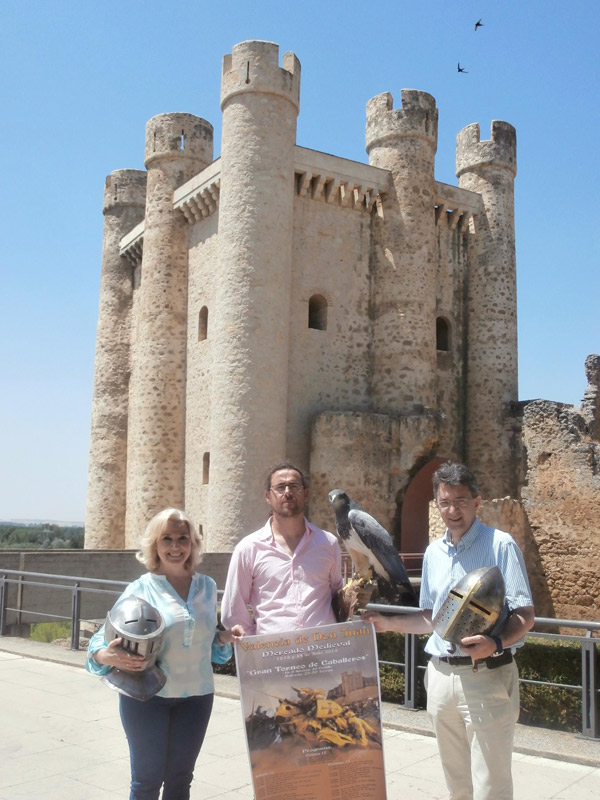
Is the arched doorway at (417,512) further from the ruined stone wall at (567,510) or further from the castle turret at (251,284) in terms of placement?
the castle turret at (251,284)

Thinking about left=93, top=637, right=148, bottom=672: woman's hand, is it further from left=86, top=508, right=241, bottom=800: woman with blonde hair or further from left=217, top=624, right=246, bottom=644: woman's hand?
left=217, top=624, right=246, bottom=644: woman's hand

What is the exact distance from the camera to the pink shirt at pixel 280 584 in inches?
149

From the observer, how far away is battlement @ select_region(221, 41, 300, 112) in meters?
18.9

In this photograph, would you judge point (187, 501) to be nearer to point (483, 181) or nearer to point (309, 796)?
point (483, 181)

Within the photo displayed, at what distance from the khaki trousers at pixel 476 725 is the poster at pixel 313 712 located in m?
0.34

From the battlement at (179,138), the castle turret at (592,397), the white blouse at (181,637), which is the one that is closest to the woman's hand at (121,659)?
the white blouse at (181,637)

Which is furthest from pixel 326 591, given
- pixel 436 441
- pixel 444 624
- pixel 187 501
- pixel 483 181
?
pixel 483 181

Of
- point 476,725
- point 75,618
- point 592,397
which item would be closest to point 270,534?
point 476,725

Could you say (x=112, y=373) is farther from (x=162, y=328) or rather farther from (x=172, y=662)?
(x=172, y=662)

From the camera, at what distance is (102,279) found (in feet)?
88.6

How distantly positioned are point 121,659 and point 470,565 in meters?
1.65

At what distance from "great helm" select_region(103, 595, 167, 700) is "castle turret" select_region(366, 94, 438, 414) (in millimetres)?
17047

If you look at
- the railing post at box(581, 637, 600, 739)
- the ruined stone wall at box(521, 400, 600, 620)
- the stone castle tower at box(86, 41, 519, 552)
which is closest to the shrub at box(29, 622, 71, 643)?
the stone castle tower at box(86, 41, 519, 552)

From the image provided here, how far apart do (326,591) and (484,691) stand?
0.85 meters
